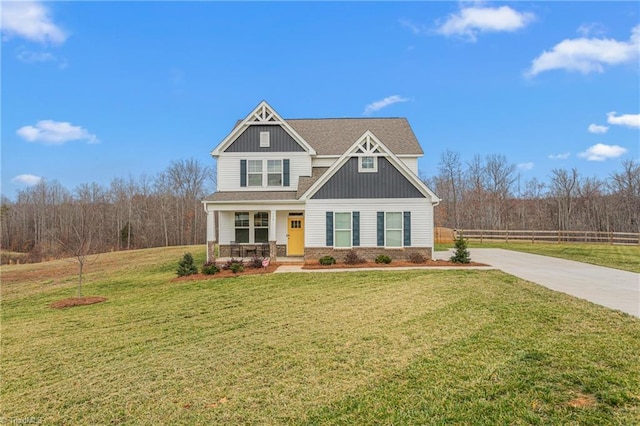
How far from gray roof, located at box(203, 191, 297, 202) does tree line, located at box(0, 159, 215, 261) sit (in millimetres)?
28747

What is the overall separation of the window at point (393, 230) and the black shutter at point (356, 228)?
1.30m

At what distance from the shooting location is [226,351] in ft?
20.2

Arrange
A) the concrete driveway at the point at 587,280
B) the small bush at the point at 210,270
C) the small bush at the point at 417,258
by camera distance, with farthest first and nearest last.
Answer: the small bush at the point at 417,258 < the small bush at the point at 210,270 < the concrete driveway at the point at 587,280

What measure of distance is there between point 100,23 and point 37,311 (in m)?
11.9

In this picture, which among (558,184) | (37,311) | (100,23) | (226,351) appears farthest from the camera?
(558,184)

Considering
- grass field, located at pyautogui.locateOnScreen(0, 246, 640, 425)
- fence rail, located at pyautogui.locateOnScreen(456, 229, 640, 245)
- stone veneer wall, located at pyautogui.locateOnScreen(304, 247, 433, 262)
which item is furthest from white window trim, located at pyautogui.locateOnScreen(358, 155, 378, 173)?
fence rail, located at pyautogui.locateOnScreen(456, 229, 640, 245)

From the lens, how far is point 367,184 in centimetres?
1733

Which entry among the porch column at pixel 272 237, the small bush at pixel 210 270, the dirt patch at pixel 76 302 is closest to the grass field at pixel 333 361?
the dirt patch at pixel 76 302

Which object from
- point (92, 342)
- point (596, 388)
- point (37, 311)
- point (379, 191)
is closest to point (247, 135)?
point (379, 191)

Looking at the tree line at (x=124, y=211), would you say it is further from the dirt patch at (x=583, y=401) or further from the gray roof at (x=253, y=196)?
the dirt patch at (x=583, y=401)

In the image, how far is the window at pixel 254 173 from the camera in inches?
769

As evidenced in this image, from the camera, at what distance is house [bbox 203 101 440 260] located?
17.3 m

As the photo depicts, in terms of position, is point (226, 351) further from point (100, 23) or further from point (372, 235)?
point (100, 23)

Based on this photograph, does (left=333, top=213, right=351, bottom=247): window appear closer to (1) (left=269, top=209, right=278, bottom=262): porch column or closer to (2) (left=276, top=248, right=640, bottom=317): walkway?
(2) (left=276, top=248, right=640, bottom=317): walkway
